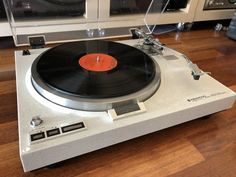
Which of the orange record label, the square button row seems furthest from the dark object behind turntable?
the square button row

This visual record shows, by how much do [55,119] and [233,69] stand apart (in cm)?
84

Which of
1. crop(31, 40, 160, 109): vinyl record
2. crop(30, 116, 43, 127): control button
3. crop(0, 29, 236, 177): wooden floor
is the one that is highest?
crop(31, 40, 160, 109): vinyl record

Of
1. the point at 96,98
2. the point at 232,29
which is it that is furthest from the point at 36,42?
the point at 232,29

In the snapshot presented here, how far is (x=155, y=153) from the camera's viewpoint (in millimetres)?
593

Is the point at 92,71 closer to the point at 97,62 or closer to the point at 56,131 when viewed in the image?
the point at 97,62

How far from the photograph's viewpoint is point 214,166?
57cm

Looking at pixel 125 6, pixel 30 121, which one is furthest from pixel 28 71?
pixel 125 6

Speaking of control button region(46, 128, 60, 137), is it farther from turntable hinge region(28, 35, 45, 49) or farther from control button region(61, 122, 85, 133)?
turntable hinge region(28, 35, 45, 49)

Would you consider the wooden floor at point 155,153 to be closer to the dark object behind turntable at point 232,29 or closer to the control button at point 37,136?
the control button at point 37,136

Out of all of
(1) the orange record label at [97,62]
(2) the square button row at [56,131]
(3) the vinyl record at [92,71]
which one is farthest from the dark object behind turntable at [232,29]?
(2) the square button row at [56,131]

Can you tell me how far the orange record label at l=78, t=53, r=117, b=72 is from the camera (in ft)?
2.14

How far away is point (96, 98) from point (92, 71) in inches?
4.6

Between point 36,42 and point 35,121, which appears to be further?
point 36,42

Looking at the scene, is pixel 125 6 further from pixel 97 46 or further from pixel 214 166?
pixel 214 166
